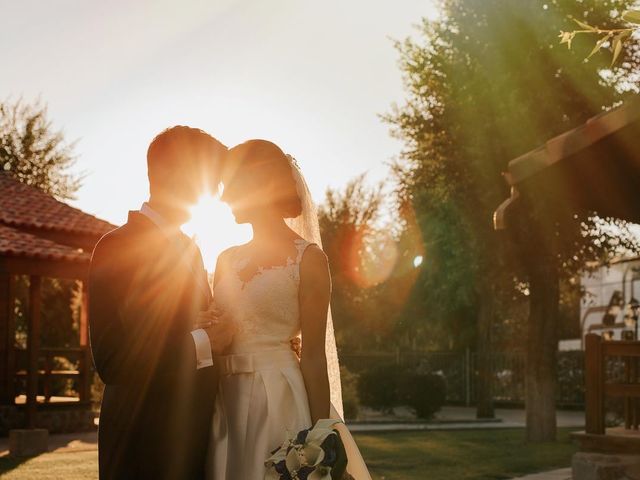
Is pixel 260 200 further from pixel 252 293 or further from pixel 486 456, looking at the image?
pixel 486 456

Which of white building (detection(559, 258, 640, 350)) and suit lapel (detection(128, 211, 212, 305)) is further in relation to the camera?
white building (detection(559, 258, 640, 350))

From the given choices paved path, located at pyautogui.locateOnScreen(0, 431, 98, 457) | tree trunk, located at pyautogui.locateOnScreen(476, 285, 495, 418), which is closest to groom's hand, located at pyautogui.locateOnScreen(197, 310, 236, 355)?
paved path, located at pyautogui.locateOnScreen(0, 431, 98, 457)

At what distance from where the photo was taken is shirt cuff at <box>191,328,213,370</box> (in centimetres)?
440

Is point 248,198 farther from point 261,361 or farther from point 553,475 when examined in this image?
point 553,475

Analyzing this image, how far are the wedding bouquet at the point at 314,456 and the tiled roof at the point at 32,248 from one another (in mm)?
14384

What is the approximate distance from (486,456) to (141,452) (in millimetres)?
12345

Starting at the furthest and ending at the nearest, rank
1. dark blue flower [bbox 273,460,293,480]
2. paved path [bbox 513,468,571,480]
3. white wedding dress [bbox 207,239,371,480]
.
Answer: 1. paved path [bbox 513,468,571,480]
2. white wedding dress [bbox 207,239,371,480]
3. dark blue flower [bbox 273,460,293,480]

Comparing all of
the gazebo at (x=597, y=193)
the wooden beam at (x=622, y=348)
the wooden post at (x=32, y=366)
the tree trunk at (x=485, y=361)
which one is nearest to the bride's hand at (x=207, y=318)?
the gazebo at (x=597, y=193)

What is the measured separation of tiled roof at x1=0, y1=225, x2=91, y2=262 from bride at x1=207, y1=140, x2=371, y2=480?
45.0 ft

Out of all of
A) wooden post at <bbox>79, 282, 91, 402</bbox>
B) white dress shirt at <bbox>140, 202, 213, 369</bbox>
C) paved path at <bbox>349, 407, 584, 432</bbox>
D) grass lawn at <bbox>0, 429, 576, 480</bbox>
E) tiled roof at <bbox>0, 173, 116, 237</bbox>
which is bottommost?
paved path at <bbox>349, 407, 584, 432</bbox>

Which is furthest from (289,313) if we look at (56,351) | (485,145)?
(56,351)

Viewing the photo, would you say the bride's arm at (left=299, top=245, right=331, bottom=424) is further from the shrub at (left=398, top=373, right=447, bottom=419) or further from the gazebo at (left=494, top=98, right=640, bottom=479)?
the shrub at (left=398, top=373, right=447, bottom=419)

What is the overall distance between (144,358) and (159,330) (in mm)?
146

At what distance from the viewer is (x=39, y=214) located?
2064 centimetres
